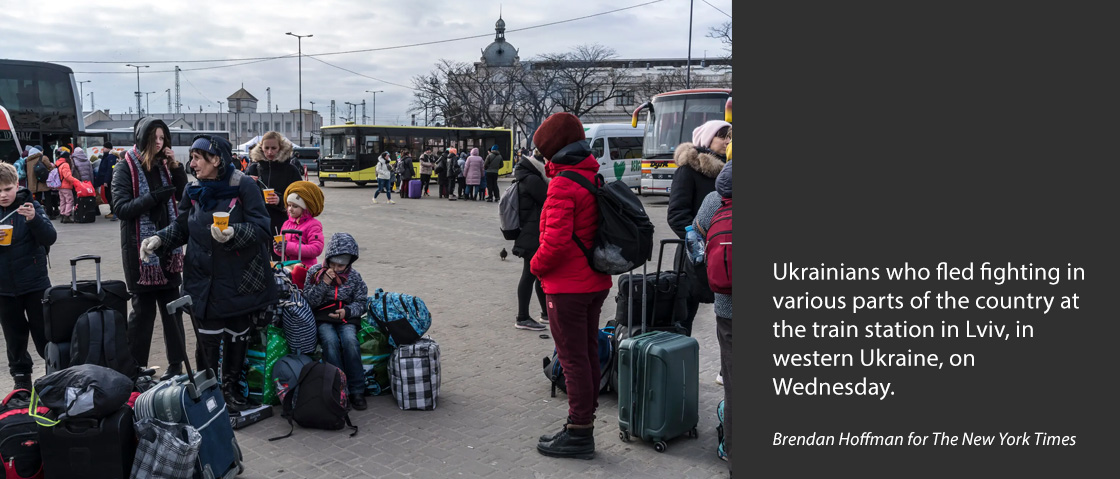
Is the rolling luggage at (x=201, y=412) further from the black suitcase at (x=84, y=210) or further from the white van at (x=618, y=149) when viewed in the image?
the white van at (x=618, y=149)

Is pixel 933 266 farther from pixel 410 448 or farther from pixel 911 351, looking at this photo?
pixel 410 448

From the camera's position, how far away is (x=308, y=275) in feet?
18.0

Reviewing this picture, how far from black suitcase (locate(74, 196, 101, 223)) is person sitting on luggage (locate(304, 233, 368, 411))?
44.7 ft

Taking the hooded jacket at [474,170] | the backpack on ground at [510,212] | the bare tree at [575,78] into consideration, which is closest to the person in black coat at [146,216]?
the backpack on ground at [510,212]

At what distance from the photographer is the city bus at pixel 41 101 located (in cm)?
2014

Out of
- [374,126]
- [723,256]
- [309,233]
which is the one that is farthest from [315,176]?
[723,256]

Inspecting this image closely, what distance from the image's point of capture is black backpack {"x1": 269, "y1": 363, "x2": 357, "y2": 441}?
15.5 feet

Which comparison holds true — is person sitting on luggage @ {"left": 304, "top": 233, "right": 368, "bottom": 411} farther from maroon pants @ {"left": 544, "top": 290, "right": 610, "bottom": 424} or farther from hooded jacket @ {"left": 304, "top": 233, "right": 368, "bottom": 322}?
maroon pants @ {"left": 544, "top": 290, "right": 610, "bottom": 424}

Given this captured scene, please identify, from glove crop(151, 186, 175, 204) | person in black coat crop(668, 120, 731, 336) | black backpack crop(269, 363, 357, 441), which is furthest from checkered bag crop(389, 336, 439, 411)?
glove crop(151, 186, 175, 204)

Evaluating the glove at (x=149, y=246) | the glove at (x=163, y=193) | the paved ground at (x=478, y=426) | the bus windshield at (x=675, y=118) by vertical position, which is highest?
the bus windshield at (x=675, y=118)

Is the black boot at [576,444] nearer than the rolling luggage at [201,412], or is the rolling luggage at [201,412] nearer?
the rolling luggage at [201,412]

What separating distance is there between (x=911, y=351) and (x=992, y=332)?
0.69 ft

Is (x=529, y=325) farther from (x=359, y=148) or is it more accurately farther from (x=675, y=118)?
(x=359, y=148)

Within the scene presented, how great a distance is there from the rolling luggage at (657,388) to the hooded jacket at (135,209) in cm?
302
